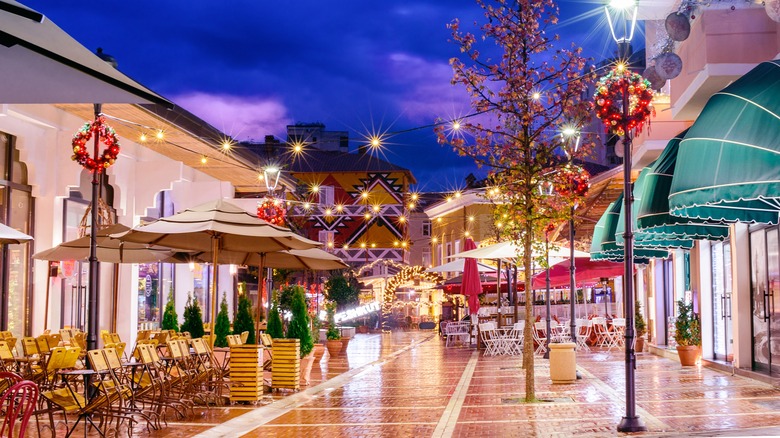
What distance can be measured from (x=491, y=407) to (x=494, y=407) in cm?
5

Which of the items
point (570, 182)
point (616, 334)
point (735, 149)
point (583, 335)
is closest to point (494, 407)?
point (570, 182)

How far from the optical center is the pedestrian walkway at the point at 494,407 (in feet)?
39.7

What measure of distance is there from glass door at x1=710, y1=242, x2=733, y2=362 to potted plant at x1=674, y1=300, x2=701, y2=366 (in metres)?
0.55

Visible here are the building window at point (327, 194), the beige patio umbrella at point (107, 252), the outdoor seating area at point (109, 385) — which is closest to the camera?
the outdoor seating area at point (109, 385)

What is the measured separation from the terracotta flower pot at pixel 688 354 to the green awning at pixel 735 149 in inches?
474

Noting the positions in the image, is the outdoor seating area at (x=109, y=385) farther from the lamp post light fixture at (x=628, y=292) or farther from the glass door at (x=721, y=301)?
the glass door at (x=721, y=301)

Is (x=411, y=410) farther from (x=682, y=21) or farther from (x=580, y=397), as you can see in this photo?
(x=682, y=21)

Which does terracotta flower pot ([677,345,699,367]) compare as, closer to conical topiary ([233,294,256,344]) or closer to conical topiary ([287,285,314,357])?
conical topiary ([287,285,314,357])

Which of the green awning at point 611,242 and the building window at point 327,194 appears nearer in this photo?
the green awning at point 611,242

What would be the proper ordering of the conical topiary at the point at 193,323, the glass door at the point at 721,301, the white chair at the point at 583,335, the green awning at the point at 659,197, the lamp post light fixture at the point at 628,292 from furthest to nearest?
the white chair at the point at 583,335
the glass door at the point at 721,301
the conical topiary at the point at 193,323
the green awning at the point at 659,197
the lamp post light fixture at the point at 628,292

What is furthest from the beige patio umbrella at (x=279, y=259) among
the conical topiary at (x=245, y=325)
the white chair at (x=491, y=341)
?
the white chair at (x=491, y=341)

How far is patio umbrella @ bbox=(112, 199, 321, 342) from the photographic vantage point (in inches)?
564

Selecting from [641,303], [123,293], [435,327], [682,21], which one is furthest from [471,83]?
[435,327]

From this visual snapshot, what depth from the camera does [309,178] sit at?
72.3 meters
